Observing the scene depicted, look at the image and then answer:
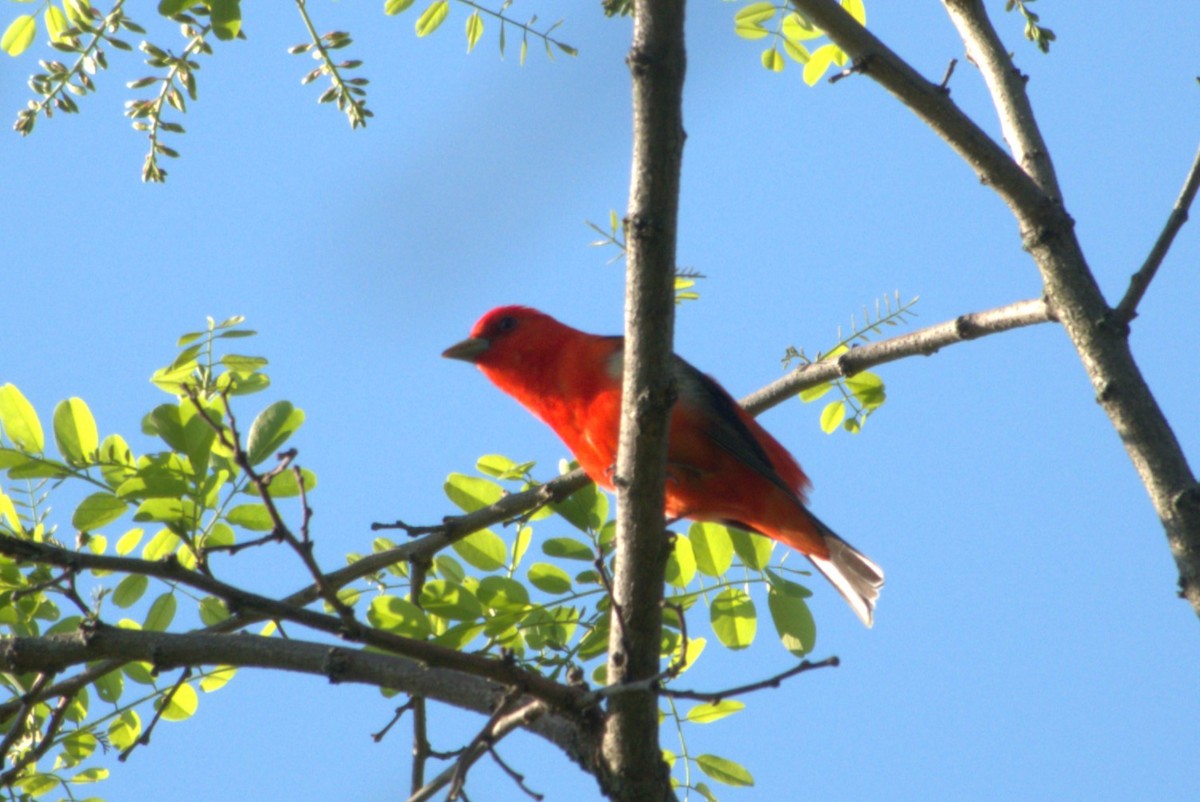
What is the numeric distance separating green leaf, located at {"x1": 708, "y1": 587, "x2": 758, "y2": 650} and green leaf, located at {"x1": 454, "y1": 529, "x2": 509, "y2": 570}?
70cm

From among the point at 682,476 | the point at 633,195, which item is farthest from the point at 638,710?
the point at 682,476

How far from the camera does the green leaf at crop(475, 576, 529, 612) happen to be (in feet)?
11.9

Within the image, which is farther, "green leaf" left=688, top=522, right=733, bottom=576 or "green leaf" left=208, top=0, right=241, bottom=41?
"green leaf" left=688, top=522, right=733, bottom=576

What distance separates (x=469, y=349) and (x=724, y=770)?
249 centimetres

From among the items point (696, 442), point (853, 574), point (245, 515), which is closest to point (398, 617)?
point (245, 515)

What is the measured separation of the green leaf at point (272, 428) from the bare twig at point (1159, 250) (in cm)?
225

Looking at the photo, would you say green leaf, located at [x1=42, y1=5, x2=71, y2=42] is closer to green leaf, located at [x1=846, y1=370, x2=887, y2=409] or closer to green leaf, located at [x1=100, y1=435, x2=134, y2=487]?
green leaf, located at [x1=100, y1=435, x2=134, y2=487]

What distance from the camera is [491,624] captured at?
3.62 meters

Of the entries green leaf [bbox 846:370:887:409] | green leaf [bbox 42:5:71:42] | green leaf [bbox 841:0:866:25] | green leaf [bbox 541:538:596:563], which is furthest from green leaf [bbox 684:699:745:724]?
green leaf [bbox 42:5:71:42]

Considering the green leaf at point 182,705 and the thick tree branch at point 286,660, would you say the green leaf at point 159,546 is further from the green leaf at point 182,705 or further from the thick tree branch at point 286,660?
the thick tree branch at point 286,660

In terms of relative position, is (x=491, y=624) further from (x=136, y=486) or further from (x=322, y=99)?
(x=322, y=99)

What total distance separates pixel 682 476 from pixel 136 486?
2.25 m

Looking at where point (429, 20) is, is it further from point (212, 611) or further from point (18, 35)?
point (212, 611)

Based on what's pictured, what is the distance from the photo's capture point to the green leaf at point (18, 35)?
15.0ft
